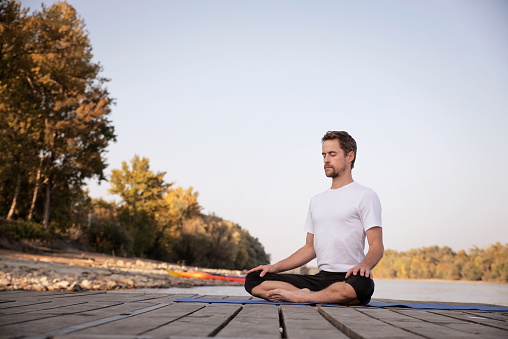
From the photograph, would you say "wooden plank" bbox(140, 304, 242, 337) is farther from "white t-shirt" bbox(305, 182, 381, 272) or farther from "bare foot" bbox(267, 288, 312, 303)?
"white t-shirt" bbox(305, 182, 381, 272)

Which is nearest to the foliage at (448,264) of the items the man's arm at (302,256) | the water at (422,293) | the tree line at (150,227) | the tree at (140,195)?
the water at (422,293)

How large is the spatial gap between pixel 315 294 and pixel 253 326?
67.0 inches

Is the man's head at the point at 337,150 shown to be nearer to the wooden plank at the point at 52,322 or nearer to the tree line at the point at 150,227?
the wooden plank at the point at 52,322

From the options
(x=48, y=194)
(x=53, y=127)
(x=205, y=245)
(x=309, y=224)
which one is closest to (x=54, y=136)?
(x=53, y=127)

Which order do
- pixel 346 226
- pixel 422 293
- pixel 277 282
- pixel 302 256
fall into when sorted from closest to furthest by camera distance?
pixel 346 226 → pixel 277 282 → pixel 302 256 → pixel 422 293

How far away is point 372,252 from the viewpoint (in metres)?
3.64

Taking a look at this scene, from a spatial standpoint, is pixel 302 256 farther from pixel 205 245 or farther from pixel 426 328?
pixel 205 245

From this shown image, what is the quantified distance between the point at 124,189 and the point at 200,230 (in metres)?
8.05

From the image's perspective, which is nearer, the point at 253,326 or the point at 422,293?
the point at 253,326

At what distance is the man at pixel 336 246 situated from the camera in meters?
3.59

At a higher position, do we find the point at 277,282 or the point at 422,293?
the point at 277,282

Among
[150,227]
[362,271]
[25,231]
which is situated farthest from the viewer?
[150,227]

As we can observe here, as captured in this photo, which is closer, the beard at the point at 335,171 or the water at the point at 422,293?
the beard at the point at 335,171

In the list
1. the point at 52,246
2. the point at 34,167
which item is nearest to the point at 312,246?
the point at 52,246
